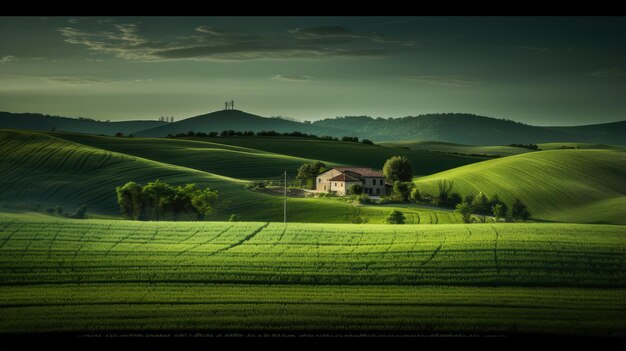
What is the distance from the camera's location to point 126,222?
2058cm

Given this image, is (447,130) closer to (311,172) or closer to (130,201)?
(311,172)

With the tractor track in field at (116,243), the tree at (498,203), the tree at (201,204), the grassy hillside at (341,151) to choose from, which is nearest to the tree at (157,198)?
the tree at (201,204)

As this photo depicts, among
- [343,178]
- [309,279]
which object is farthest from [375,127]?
[309,279]

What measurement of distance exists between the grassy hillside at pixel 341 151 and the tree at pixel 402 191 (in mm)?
19149

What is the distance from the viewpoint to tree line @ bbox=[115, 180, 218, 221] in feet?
80.5

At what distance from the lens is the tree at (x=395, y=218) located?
25.2 meters

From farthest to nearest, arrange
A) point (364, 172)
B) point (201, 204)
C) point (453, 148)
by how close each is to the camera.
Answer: point (453, 148)
point (364, 172)
point (201, 204)

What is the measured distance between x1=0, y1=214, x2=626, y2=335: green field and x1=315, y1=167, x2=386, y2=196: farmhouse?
430 inches

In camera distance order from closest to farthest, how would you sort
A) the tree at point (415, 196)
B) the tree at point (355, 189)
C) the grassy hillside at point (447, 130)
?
the tree at point (415, 196), the tree at point (355, 189), the grassy hillside at point (447, 130)

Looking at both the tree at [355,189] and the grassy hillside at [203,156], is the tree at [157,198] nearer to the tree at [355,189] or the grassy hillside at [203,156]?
the tree at [355,189]

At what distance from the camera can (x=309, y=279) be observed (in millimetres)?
15180

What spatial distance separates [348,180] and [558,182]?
10.8m

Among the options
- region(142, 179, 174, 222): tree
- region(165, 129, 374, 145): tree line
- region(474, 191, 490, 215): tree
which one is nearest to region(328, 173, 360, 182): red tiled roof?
region(474, 191, 490, 215): tree

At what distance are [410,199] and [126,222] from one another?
1387cm
